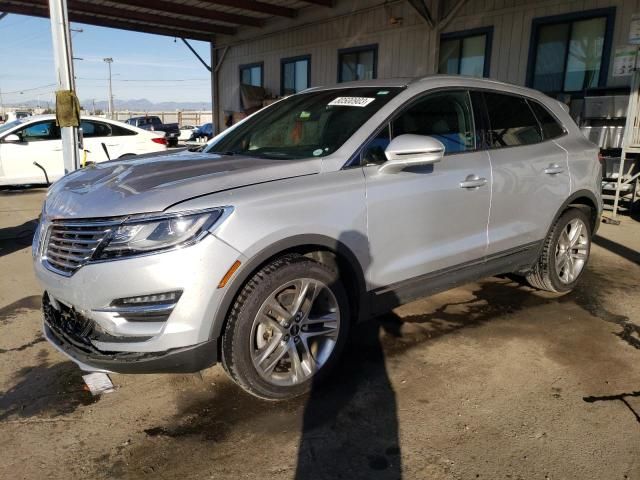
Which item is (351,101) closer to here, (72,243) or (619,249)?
(72,243)

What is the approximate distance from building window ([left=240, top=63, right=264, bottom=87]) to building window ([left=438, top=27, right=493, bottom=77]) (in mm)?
7777

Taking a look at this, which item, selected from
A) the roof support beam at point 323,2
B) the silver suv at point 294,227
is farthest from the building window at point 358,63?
the silver suv at point 294,227

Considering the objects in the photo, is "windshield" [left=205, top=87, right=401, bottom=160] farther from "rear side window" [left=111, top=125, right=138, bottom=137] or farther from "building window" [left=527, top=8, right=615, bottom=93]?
"rear side window" [left=111, top=125, right=138, bottom=137]

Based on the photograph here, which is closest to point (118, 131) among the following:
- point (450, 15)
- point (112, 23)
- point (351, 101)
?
point (450, 15)

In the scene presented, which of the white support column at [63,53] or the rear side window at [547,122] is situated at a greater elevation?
the white support column at [63,53]

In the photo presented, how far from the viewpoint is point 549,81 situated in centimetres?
1004

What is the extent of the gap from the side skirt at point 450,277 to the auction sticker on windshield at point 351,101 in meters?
1.17

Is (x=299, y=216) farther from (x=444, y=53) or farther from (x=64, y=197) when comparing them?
(x=444, y=53)

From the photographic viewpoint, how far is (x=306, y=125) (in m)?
3.59

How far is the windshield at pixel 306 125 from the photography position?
3.26 m

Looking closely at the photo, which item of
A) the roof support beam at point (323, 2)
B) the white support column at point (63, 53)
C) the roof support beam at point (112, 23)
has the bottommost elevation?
the white support column at point (63, 53)

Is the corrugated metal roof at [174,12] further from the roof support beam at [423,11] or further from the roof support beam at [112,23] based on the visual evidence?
the roof support beam at [423,11]

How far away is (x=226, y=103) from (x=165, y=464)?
18739 mm

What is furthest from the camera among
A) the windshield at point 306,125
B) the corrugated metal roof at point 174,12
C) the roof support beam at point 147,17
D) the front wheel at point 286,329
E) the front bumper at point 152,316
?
the roof support beam at point 147,17
